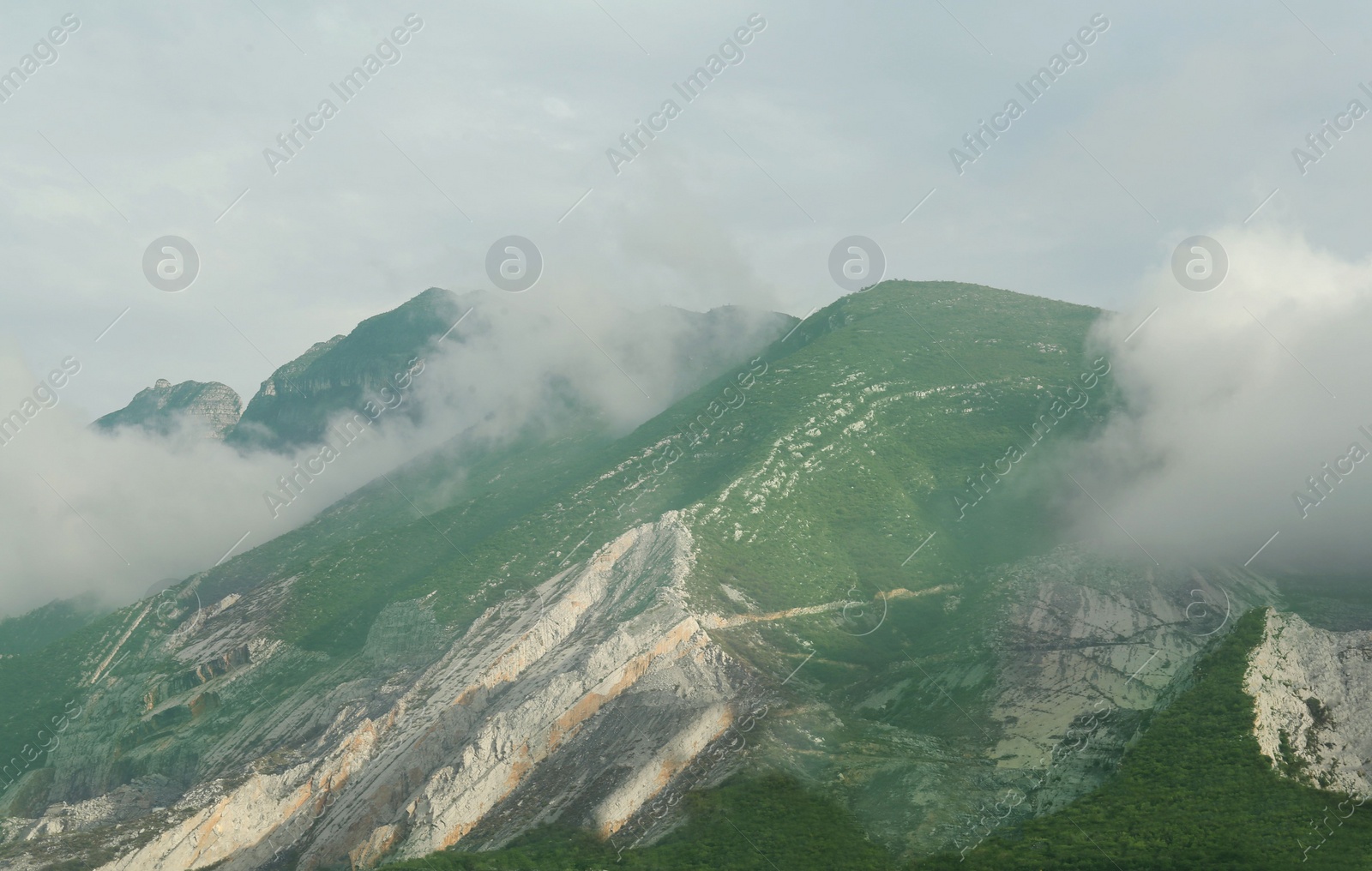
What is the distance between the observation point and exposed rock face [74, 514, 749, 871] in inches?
3762

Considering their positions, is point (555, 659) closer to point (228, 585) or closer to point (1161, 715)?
point (1161, 715)

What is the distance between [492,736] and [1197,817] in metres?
64.8

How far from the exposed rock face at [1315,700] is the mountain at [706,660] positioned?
1.52ft

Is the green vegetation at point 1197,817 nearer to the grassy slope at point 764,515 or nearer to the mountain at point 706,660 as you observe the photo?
the mountain at point 706,660

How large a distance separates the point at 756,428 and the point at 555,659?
194ft

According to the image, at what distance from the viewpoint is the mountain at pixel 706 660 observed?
86.4m

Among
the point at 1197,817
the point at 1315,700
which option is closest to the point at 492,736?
the point at 1197,817

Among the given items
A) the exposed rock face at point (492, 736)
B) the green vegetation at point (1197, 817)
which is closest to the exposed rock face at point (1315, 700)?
the green vegetation at point (1197, 817)

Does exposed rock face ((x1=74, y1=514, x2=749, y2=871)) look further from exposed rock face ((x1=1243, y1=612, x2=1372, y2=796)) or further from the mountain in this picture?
exposed rock face ((x1=1243, y1=612, x2=1372, y2=796))

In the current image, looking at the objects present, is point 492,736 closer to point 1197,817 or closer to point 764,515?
point 764,515

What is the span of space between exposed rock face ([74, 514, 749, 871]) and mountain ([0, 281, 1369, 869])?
390 mm

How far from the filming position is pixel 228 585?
607 ft

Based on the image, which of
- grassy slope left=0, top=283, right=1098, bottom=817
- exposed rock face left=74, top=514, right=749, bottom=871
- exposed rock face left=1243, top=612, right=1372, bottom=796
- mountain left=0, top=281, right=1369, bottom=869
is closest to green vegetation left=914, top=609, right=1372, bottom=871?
mountain left=0, top=281, right=1369, bottom=869

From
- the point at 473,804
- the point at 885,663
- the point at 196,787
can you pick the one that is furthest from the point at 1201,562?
the point at 196,787
